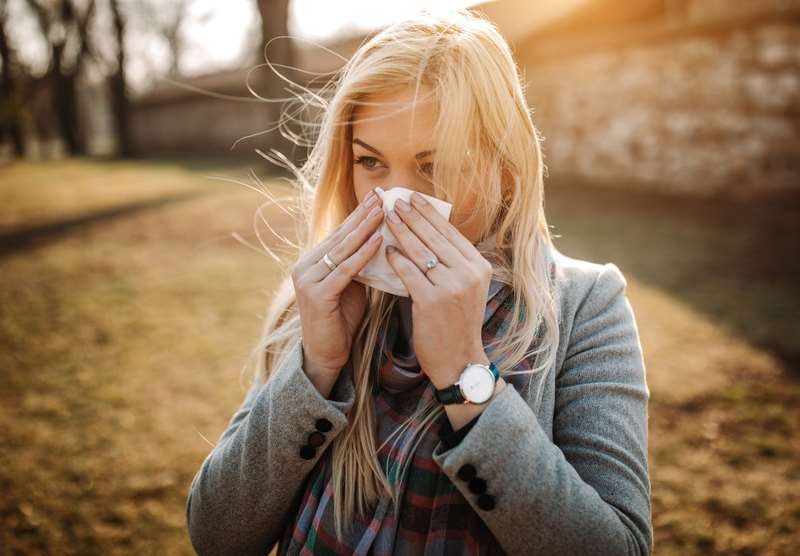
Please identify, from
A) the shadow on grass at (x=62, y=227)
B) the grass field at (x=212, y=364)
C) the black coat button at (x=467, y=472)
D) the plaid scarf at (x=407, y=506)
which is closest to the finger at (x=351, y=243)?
the plaid scarf at (x=407, y=506)

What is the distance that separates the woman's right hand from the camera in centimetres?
132

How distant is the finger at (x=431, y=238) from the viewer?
1.26m

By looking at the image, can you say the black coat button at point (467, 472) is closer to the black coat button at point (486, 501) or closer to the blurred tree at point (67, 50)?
the black coat button at point (486, 501)

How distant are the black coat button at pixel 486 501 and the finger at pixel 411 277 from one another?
0.48 meters

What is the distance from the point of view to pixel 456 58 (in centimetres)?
145

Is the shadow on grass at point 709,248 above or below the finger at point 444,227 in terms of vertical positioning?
below

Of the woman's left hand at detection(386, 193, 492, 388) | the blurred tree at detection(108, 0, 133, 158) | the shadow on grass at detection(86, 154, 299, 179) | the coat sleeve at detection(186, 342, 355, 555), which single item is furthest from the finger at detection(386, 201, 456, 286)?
the blurred tree at detection(108, 0, 133, 158)

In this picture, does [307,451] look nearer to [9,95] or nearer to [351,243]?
[351,243]

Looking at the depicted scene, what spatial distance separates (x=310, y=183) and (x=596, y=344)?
1208mm

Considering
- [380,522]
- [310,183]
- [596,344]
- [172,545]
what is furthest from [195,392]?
[596,344]

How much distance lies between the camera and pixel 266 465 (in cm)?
139

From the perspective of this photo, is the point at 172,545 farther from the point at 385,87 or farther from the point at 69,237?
the point at 69,237

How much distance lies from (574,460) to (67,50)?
34.4m

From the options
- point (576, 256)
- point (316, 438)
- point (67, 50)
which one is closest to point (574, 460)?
point (316, 438)
